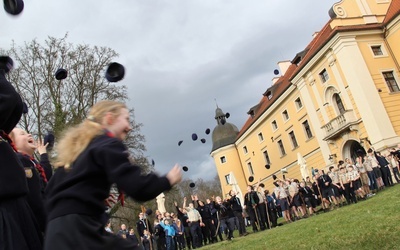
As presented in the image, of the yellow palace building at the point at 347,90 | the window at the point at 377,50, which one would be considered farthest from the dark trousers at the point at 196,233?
the window at the point at 377,50

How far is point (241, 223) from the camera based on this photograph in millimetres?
17047

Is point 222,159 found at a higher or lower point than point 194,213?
higher

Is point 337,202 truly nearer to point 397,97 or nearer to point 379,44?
point 397,97

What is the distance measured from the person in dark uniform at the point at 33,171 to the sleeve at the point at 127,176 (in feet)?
4.21

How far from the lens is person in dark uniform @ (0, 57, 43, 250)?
275 centimetres

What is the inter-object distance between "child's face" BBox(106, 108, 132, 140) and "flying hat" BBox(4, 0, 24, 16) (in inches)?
71.9

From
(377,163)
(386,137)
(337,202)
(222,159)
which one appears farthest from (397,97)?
(222,159)

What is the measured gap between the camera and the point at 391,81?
103 ft

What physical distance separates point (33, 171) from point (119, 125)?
1390 mm

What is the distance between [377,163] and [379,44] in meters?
16.4

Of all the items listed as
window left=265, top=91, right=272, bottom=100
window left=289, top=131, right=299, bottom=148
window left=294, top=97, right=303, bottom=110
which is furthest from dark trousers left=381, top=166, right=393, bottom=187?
window left=265, top=91, right=272, bottom=100

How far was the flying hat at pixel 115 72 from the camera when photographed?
160 inches

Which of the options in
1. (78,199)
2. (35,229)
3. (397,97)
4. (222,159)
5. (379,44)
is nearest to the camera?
(78,199)

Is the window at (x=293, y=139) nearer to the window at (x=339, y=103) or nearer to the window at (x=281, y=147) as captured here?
the window at (x=281, y=147)
